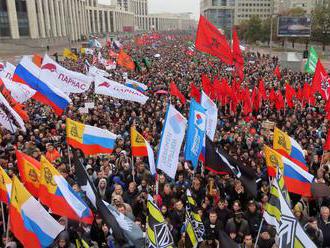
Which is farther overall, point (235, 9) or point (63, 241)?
point (235, 9)

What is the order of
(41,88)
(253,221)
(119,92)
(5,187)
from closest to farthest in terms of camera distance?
(5,187), (253,221), (41,88), (119,92)

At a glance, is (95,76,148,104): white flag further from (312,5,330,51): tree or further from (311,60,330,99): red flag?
(312,5,330,51): tree

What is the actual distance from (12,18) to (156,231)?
58.2m

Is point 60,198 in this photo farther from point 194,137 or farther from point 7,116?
point 7,116

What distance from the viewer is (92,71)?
16.6 m

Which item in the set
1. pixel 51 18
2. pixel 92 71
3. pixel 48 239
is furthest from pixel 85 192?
pixel 51 18

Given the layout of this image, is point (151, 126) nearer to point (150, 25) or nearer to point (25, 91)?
point (25, 91)

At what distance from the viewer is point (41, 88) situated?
1142 cm

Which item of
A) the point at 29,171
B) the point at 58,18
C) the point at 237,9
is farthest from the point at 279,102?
the point at 237,9

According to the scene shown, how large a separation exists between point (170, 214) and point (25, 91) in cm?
678

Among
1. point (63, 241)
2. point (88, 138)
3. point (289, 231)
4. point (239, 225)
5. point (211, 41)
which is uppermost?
point (211, 41)

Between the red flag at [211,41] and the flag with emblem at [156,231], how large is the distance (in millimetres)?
8907

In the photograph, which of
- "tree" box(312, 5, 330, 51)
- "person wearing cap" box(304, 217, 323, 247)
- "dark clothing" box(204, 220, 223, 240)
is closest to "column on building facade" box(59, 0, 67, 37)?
"tree" box(312, 5, 330, 51)

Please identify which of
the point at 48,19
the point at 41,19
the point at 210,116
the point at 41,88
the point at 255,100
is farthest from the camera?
the point at 48,19
